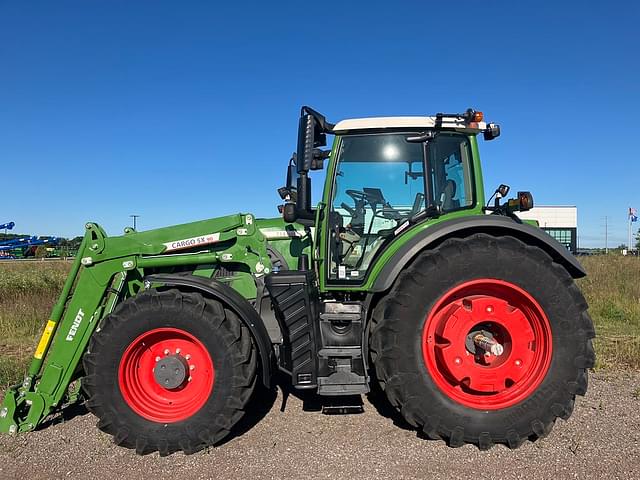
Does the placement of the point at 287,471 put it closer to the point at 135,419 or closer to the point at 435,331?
the point at 135,419

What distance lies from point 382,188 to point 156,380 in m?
2.40

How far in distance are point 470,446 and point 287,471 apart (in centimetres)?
135

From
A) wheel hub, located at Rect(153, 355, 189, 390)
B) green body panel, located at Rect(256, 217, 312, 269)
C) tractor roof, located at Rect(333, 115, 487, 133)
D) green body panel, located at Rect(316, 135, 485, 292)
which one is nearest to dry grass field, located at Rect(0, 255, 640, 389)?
wheel hub, located at Rect(153, 355, 189, 390)

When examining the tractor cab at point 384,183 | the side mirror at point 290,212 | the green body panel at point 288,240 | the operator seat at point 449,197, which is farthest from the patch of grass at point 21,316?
the operator seat at point 449,197

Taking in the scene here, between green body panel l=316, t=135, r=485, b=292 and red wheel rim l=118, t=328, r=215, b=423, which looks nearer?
red wheel rim l=118, t=328, r=215, b=423

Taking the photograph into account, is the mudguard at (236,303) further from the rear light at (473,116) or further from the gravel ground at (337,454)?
the rear light at (473,116)

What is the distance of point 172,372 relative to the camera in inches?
139

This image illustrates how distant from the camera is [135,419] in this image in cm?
346

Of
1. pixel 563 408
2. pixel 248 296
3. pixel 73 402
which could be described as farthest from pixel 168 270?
pixel 563 408

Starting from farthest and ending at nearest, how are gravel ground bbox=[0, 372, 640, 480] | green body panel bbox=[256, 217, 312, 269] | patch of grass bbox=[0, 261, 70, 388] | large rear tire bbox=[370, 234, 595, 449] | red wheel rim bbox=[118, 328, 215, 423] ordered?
patch of grass bbox=[0, 261, 70, 388] < green body panel bbox=[256, 217, 312, 269] < red wheel rim bbox=[118, 328, 215, 423] < large rear tire bbox=[370, 234, 595, 449] < gravel ground bbox=[0, 372, 640, 480]

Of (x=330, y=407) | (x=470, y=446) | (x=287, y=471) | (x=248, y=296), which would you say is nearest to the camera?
(x=287, y=471)

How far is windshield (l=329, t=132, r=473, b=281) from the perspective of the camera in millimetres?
3877

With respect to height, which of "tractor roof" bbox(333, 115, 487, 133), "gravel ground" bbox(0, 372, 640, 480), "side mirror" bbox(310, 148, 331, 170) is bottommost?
"gravel ground" bbox(0, 372, 640, 480)

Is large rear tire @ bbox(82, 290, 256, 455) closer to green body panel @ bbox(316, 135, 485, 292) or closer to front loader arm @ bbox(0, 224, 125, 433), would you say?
front loader arm @ bbox(0, 224, 125, 433)
